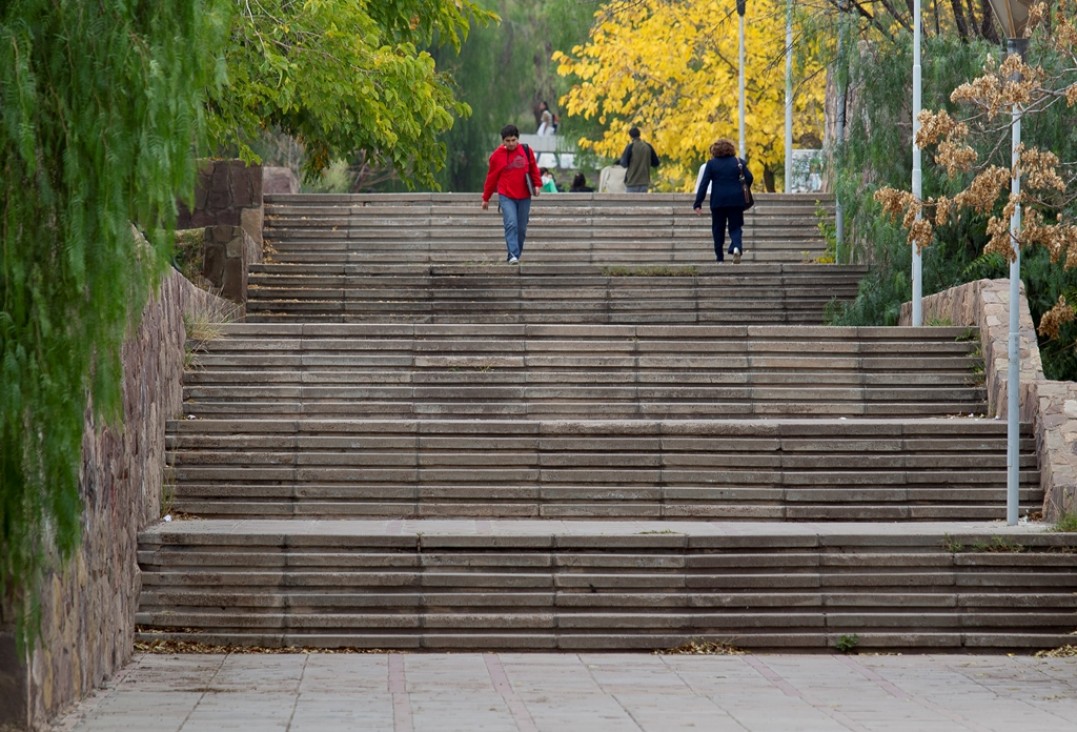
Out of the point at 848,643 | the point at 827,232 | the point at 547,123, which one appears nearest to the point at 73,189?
the point at 848,643

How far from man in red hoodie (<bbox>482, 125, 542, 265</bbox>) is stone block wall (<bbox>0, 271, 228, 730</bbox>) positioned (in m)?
6.00

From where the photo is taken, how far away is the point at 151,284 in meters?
6.95

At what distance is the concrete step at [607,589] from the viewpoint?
11.0 m

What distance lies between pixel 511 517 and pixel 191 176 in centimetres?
645

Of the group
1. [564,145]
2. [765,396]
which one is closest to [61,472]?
[765,396]

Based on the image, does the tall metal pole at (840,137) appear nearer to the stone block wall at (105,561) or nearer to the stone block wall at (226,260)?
the stone block wall at (226,260)

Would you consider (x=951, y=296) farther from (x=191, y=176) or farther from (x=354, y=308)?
(x=191, y=176)

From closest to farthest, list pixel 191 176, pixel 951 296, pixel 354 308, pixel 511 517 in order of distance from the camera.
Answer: pixel 191 176 → pixel 511 517 → pixel 951 296 → pixel 354 308

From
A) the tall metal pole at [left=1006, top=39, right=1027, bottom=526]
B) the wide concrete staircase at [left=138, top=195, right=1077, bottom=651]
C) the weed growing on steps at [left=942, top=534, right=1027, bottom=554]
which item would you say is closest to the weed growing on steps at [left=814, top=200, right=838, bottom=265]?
the wide concrete staircase at [left=138, top=195, right=1077, bottom=651]

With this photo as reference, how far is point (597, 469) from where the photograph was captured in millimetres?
13242

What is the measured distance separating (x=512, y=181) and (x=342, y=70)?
3.56 metres

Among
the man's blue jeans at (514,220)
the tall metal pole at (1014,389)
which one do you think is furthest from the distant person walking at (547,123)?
the tall metal pole at (1014,389)

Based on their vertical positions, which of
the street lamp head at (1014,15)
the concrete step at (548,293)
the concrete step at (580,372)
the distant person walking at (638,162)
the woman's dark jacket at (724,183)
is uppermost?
the distant person walking at (638,162)

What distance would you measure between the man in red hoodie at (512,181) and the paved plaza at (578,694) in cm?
875
